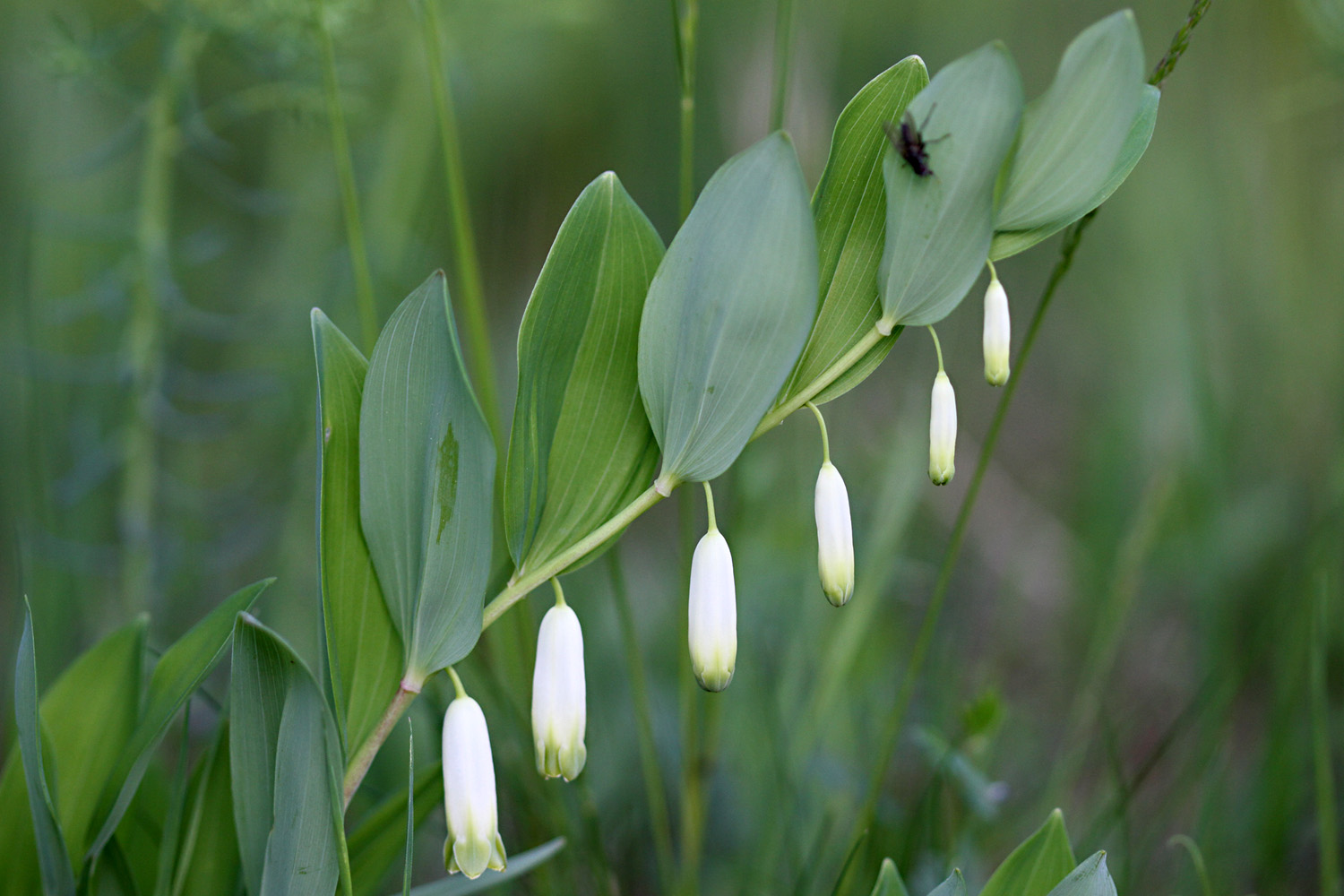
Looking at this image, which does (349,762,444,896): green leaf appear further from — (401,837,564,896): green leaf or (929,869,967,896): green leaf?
(929,869,967,896): green leaf

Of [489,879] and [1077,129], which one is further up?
[1077,129]

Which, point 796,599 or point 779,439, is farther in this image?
point 779,439

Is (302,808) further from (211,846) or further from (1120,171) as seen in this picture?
(1120,171)

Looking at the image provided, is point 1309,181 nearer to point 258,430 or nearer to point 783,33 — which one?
point 783,33

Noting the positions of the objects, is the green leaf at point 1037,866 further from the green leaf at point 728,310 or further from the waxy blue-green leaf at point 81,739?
the waxy blue-green leaf at point 81,739

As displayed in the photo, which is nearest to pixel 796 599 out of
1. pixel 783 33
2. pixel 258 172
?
pixel 783 33

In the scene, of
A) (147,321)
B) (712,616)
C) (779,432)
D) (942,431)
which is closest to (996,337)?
(942,431)
